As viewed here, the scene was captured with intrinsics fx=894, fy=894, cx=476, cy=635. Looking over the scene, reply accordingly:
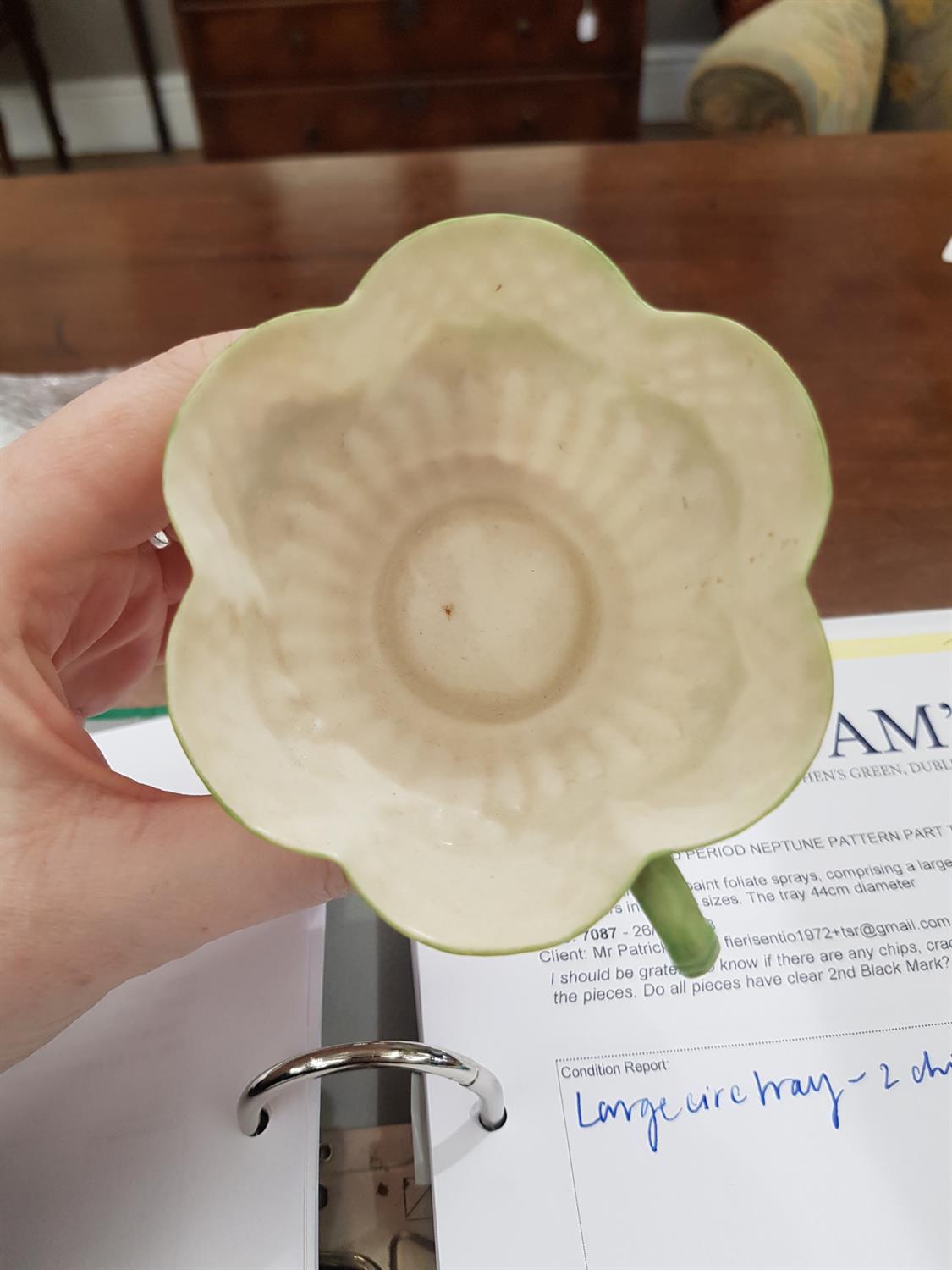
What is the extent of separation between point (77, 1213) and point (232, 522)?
0.28m

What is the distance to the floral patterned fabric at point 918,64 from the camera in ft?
3.70

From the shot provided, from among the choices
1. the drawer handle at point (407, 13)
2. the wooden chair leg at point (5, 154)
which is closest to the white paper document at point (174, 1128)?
the drawer handle at point (407, 13)

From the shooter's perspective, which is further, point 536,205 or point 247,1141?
point 536,205

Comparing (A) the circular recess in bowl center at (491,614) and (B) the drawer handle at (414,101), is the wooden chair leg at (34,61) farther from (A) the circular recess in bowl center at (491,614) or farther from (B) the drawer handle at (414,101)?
(A) the circular recess in bowl center at (491,614)

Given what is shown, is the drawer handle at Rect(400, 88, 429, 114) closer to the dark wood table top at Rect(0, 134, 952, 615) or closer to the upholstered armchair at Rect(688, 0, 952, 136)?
the upholstered armchair at Rect(688, 0, 952, 136)

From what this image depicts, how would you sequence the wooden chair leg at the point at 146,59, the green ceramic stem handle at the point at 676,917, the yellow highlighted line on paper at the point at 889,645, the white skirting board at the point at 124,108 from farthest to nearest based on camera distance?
the white skirting board at the point at 124,108 < the wooden chair leg at the point at 146,59 < the yellow highlighted line on paper at the point at 889,645 < the green ceramic stem handle at the point at 676,917

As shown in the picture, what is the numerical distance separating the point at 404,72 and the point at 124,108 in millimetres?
937

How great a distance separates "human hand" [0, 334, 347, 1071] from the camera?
0.32m

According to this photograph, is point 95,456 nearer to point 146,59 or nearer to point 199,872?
point 199,872

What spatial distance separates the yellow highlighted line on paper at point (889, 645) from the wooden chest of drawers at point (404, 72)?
1303 mm

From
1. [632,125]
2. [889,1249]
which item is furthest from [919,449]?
[632,125]

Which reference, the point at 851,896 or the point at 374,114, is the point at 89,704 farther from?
the point at 374,114

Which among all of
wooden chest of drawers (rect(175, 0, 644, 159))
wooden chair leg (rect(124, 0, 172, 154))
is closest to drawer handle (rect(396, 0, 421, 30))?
wooden chest of drawers (rect(175, 0, 644, 159))

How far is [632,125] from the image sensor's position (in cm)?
155
